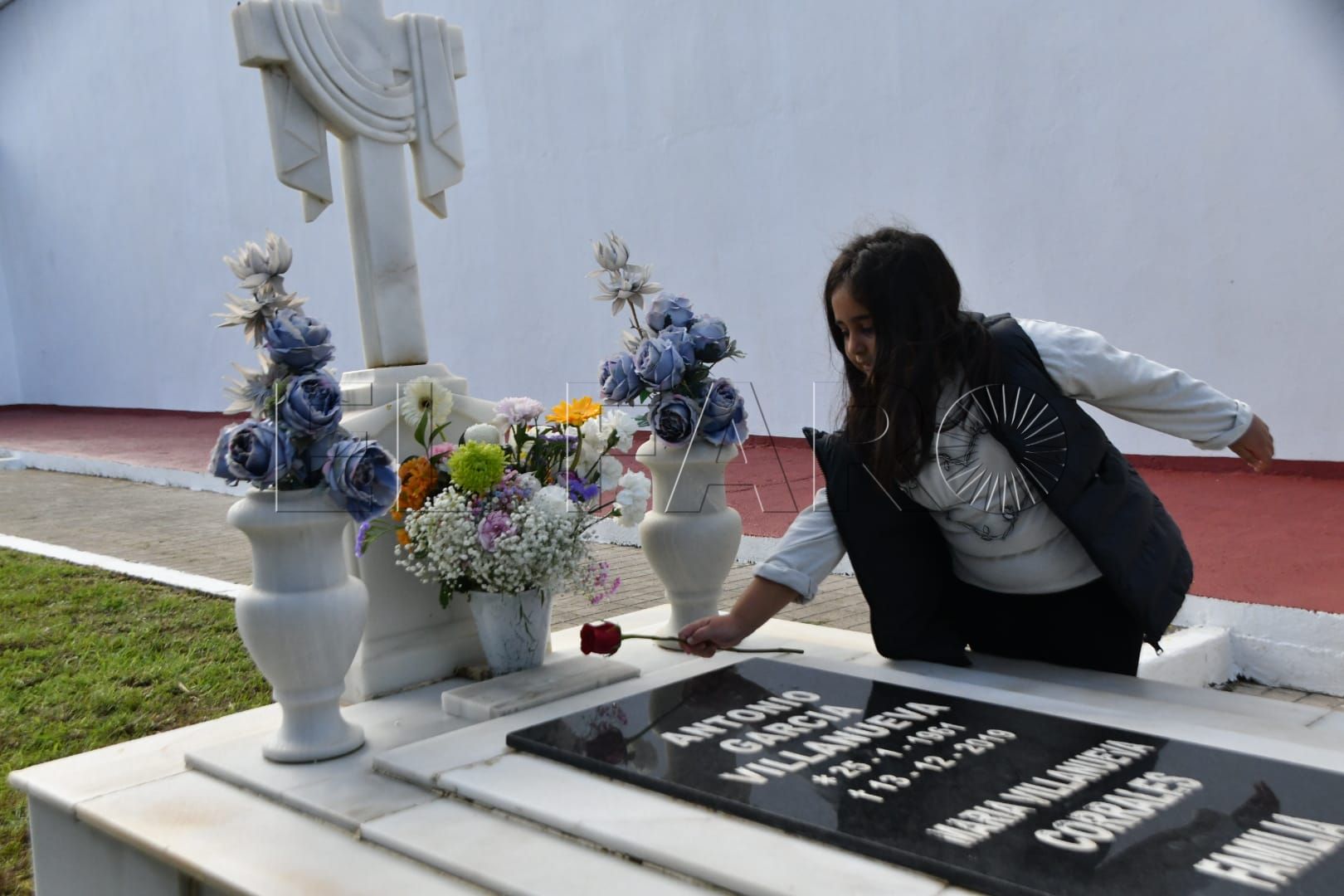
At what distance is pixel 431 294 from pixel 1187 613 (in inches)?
319

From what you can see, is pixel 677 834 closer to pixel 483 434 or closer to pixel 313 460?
pixel 313 460

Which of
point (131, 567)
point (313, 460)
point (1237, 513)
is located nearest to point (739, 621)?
point (313, 460)

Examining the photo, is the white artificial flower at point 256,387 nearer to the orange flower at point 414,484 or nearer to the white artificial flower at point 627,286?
the orange flower at point 414,484

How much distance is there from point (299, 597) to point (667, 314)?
4.17 feet

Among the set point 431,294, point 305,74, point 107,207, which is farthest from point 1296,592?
point 107,207

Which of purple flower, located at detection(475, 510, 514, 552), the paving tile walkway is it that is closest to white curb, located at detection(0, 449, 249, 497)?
the paving tile walkway

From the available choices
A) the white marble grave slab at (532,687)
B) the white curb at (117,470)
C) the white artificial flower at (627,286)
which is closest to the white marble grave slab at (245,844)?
the white marble grave slab at (532,687)

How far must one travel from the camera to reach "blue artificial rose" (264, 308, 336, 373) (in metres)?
2.14

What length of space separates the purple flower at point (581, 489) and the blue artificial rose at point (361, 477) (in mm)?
645

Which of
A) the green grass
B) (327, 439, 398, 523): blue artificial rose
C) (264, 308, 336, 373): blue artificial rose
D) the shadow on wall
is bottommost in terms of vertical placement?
the green grass

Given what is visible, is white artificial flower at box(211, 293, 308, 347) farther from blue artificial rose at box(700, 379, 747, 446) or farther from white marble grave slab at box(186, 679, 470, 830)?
blue artificial rose at box(700, 379, 747, 446)

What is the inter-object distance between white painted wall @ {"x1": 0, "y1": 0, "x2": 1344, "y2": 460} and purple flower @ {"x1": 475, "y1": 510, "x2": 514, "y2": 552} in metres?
4.55

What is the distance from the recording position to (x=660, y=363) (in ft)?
9.36

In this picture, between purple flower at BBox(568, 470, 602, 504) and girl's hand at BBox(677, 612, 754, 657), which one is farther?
purple flower at BBox(568, 470, 602, 504)
